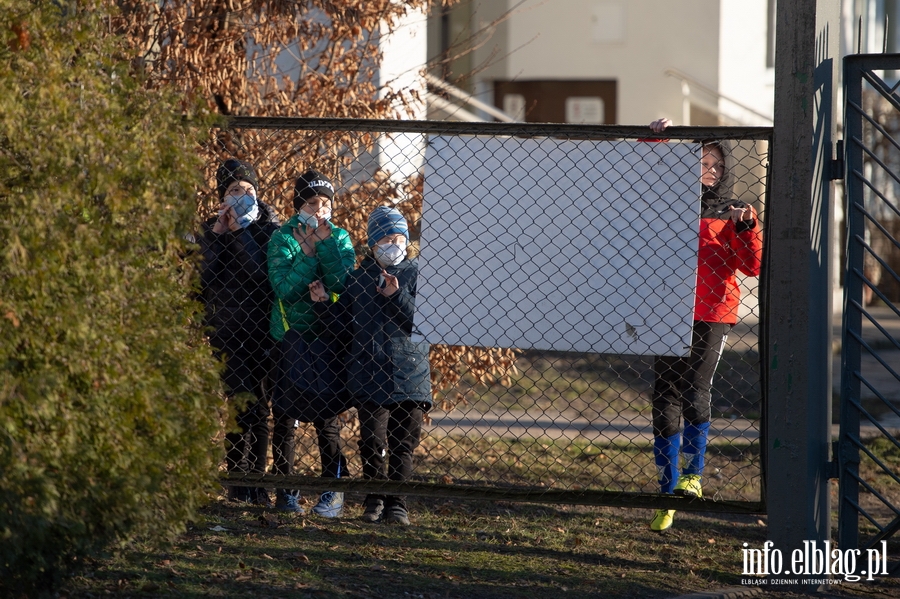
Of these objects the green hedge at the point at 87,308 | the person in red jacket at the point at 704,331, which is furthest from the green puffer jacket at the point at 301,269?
the person in red jacket at the point at 704,331

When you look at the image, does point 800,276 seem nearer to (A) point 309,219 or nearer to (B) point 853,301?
(B) point 853,301

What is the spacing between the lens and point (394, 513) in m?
4.77

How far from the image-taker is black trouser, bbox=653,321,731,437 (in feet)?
15.4

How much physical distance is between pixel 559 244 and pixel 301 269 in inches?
48.2

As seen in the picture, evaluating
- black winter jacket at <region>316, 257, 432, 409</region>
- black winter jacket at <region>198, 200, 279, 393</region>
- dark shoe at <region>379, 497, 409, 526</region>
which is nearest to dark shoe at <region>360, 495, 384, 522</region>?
dark shoe at <region>379, 497, 409, 526</region>

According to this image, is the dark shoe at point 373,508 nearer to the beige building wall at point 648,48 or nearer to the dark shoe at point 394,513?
the dark shoe at point 394,513

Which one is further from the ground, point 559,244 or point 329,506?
point 559,244

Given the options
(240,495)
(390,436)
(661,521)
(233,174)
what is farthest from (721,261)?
(240,495)

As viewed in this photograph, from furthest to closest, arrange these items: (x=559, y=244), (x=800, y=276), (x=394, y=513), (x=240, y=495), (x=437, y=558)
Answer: (x=240, y=495)
(x=394, y=513)
(x=559, y=244)
(x=437, y=558)
(x=800, y=276)

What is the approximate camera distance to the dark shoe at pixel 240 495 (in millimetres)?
5074

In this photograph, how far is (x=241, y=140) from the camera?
564 centimetres

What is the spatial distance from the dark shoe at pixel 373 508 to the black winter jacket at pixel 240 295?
818 millimetres

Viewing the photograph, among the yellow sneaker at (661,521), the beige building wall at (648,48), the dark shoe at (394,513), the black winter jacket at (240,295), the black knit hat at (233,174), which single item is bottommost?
the yellow sneaker at (661,521)

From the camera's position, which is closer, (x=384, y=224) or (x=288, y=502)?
(x=384, y=224)
